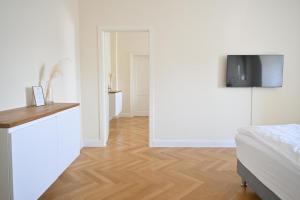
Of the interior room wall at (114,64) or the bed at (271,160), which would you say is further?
the interior room wall at (114,64)

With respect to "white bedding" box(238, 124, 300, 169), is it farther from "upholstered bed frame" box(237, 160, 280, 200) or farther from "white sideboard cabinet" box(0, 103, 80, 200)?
"white sideboard cabinet" box(0, 103, 80, 200)

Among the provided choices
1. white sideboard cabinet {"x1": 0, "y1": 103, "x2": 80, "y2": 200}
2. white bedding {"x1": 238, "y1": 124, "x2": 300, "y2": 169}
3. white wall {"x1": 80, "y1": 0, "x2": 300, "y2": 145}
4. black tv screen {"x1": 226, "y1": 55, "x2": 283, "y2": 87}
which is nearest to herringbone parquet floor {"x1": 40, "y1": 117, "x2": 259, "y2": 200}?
white sideboard cabinet {"x1": 0, "y1": 103, "x2": 80, "y2": 200}

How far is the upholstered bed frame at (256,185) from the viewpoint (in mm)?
1992

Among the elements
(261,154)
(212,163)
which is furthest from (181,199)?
(212,163)

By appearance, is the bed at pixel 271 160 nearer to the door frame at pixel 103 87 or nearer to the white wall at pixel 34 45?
the door frame at pixel 103 87

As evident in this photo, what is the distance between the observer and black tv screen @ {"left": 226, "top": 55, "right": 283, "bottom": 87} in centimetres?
404

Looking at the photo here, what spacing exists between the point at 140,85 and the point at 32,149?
6054 mm

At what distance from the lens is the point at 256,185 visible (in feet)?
7.38

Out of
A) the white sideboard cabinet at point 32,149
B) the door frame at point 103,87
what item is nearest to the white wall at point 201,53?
the door frame at point 103,87

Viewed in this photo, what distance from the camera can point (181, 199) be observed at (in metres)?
2.40

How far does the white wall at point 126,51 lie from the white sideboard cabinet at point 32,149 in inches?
198

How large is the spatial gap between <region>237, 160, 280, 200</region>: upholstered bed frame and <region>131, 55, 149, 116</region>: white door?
17.4ft

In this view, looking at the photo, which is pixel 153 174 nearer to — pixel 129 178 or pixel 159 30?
pixel 129 178

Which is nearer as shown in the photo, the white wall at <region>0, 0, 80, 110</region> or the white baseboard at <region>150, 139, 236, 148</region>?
the white wall at <region>0, 0, 80, 110</region>
